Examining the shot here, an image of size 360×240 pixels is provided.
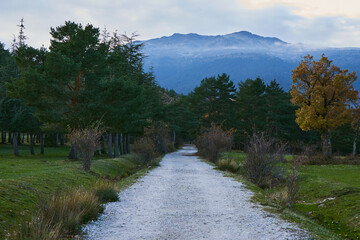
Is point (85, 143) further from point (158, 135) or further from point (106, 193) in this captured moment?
point (158, 135)

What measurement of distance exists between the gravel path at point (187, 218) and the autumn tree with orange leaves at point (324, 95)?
76.2 feet

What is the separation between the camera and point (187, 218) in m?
8.67

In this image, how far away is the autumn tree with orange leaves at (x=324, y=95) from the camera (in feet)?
107

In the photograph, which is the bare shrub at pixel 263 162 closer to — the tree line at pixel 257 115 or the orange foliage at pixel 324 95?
the orange foliage at pixel 324 95

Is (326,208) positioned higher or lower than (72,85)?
lower

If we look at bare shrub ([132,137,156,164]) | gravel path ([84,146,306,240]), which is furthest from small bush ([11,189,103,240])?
bare shrub ([132,137,156,164])

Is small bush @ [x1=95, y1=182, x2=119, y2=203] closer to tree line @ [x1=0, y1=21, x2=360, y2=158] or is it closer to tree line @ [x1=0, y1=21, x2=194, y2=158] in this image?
tree line @ [x1=0, y1=21, x2=360, y2=158]

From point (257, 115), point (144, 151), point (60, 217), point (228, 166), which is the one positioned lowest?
point (228, 166)

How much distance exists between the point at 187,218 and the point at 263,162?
8.89 m

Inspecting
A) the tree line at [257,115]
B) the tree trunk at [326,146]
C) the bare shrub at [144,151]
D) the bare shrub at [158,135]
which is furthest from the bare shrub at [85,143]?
the tree line at [257,115]

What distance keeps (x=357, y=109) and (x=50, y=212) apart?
3688 cm

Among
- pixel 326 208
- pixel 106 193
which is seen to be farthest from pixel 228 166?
pixel 106 193

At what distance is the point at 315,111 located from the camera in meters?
33.2


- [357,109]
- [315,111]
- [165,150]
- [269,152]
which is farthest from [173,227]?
[165,150]
